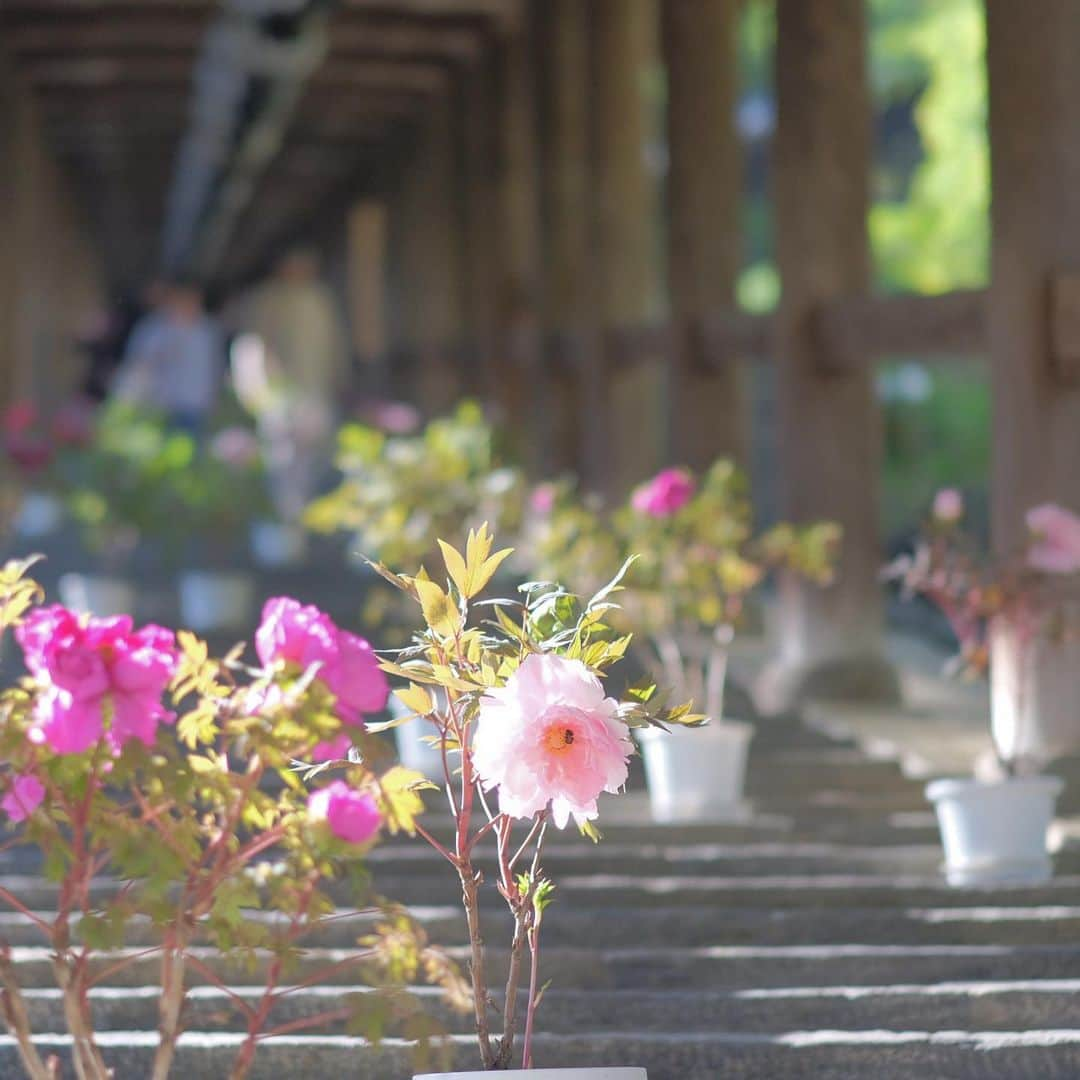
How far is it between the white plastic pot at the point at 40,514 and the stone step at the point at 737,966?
7.46 metres

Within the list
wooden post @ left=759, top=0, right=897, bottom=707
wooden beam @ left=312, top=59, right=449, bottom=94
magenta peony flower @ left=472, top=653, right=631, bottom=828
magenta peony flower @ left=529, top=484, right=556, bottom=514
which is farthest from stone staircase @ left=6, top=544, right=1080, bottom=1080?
wooden beam @ left=312, top=59, right=449, bottom=94

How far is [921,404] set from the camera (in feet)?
79.7

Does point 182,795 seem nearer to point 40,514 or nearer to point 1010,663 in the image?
point 1010,663

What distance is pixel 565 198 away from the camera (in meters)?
13.0

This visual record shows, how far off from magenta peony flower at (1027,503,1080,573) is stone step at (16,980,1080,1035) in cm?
119

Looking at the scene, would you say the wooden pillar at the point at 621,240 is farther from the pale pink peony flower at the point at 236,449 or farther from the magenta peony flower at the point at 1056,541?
the magenta peony flower at the point at 1056,541

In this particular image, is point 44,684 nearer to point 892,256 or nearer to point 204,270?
point 892,256

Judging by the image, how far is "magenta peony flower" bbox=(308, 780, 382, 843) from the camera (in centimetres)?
326

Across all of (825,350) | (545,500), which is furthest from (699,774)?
(825,350)

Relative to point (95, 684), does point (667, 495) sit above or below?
above

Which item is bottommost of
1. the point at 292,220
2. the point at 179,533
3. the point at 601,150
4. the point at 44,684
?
the point at 44,684

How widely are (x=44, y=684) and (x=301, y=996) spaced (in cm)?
169

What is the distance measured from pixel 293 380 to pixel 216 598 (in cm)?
536

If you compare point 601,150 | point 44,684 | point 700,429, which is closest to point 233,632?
point 700,429
